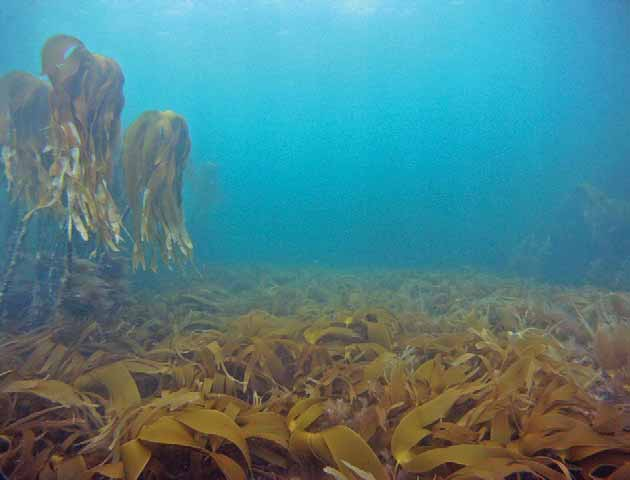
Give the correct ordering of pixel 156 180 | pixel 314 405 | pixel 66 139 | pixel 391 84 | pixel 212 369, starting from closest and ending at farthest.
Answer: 1. pixel 314 405
2. pixel 212 369
3. pixel 66 139
4. pixel 156 180
5. pixel 391 84

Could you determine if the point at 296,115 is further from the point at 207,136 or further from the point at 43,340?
the point at 43,340

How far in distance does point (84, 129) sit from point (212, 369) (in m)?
2.53

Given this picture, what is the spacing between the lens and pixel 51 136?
8.68 ft

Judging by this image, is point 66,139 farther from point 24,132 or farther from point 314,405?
point 314,405

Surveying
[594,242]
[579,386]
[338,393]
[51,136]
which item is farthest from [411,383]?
[594,242]

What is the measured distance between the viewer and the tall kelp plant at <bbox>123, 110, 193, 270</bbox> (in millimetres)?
3035

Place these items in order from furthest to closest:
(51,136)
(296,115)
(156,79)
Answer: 1. (296,115)
2. (156,79)
3. (51,136)

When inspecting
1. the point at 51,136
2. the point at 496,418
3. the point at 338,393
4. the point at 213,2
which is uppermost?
the point at 213,2

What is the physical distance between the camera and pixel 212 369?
5.74 ft

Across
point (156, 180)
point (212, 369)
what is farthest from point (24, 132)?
point (212, 369)

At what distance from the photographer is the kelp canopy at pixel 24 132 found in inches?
120

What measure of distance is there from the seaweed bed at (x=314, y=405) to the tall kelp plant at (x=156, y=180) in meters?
1.03

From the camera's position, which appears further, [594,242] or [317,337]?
[594,242]

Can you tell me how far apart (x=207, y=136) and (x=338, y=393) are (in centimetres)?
9633
